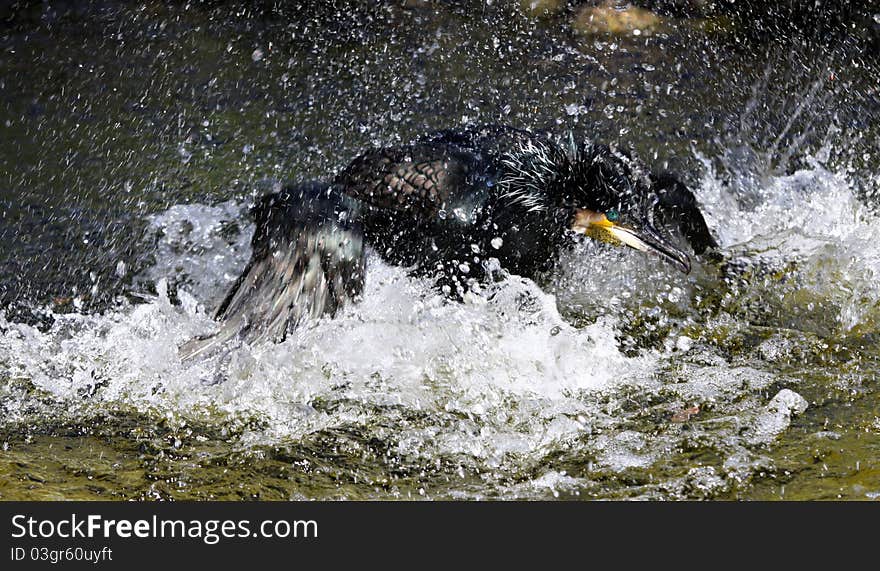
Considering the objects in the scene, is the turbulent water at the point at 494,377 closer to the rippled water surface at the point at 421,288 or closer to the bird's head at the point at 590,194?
the rippled water surface at the point at 421,288

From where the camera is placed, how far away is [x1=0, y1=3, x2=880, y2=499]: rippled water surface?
308cm

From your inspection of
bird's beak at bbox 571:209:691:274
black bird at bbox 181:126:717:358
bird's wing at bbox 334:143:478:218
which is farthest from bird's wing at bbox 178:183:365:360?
bird's beak at bbox 571:209:691:274

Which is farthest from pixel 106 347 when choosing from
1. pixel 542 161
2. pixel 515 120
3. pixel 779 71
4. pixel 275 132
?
pixel 779 71

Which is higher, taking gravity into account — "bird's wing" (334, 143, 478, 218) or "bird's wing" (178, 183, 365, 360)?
"bird's wing" (334, 143, 478, 218)

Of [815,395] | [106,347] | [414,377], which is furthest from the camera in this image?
[106,347]

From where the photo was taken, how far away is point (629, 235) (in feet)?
13.8

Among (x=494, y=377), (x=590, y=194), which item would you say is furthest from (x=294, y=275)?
(x=590, y=194)

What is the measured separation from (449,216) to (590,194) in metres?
0.72

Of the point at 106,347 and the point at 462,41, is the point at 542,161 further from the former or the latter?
the point at 462,41

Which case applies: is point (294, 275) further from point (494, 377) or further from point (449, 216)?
point (494, 377)

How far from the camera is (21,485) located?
2943mm

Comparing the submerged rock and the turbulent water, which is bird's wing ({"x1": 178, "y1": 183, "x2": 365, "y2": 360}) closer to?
the turbulent water

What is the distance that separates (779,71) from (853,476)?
505cm

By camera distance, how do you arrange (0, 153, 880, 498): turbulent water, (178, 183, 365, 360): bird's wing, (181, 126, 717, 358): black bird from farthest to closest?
(181, 126, 717, 358): black bird
(178, 183, 365, 360): bird's wing
(0, 153, 880, 498): turbulent water
